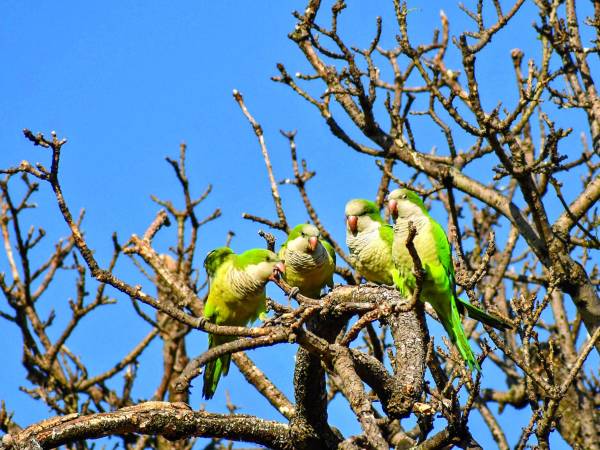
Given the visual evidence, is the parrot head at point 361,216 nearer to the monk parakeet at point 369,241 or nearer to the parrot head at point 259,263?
the monk parakeet at point 369,241

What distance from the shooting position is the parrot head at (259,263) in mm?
5652

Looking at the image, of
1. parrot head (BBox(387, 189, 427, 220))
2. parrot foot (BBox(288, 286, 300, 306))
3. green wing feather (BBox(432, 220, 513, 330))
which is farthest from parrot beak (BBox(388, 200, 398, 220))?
parrot foot (BBox(288, 286, 300, 306))

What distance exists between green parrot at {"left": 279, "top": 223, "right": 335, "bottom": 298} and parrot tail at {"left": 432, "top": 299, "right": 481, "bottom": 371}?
3.51 ft

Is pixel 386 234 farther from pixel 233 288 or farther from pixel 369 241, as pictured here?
pixel 233 288

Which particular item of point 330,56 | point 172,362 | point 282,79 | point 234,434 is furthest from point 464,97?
point 172,362

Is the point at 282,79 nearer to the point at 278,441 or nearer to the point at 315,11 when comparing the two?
the point at 315,11

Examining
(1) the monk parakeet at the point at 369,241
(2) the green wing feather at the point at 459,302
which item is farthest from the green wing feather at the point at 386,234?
(2) the green wing feather at the point at 459,302

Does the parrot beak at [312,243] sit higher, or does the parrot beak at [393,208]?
the parrot beak at [312,243]

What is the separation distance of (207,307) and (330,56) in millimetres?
2535

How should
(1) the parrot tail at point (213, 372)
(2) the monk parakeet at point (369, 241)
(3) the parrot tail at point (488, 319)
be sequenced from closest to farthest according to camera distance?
(3) the parrot tail at point (488, 319), (2) the monk parakeet at point (369, 241), (1) the parrot tail at point (213, 372)

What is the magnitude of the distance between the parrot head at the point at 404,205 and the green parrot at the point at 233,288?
3.13ft

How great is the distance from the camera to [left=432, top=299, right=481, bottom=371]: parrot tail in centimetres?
469

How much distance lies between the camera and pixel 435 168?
21.5 feet

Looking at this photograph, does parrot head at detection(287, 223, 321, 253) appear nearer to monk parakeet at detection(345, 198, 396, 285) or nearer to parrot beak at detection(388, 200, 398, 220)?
monk parakeet at detection(345, 198, 396, 285)
